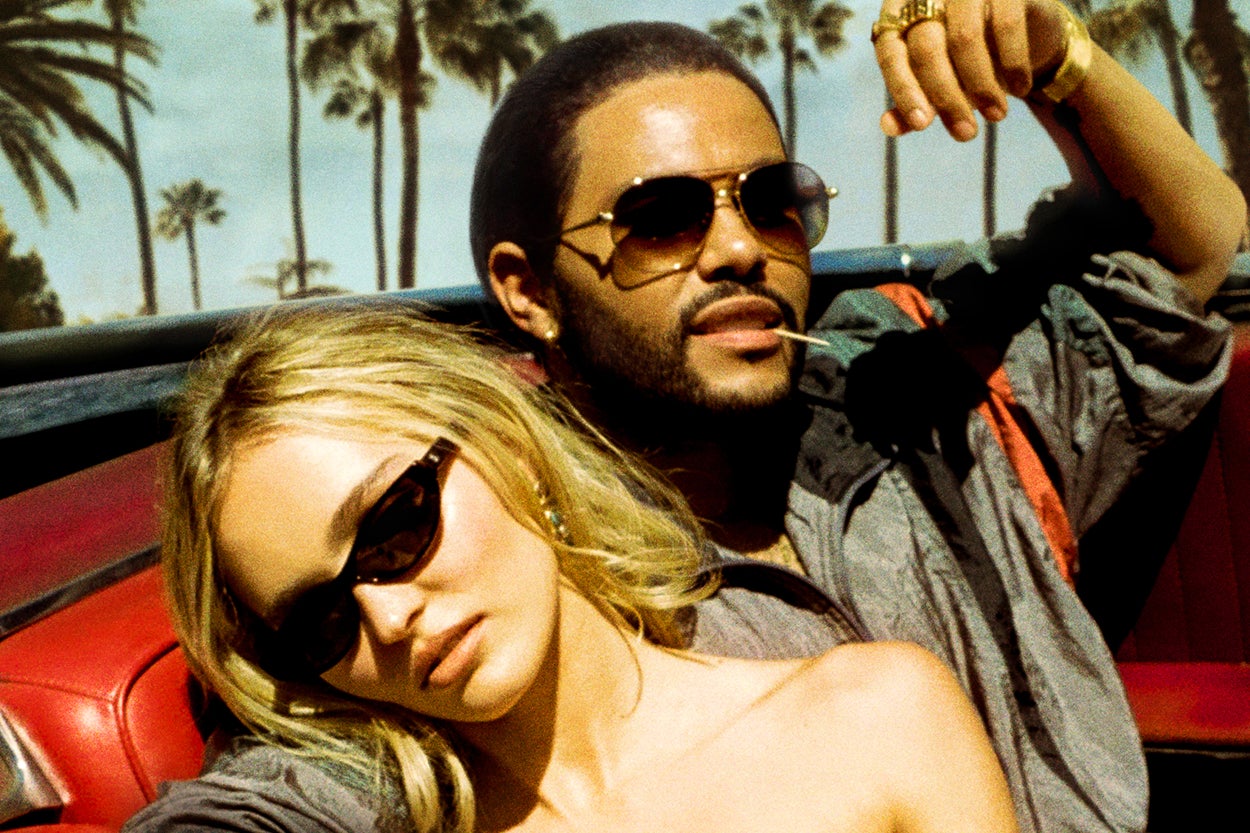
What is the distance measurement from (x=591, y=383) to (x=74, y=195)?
839 inches

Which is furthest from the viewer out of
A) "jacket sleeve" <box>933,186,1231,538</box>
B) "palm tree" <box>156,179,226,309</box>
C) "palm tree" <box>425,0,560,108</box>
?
"palm tree" <box>156,179,226,309</box>

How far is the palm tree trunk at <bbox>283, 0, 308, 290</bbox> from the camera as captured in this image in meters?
28.3

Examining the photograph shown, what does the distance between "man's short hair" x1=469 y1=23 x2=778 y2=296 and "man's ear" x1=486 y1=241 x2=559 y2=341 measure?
0.03m

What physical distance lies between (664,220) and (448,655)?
0.90 meters

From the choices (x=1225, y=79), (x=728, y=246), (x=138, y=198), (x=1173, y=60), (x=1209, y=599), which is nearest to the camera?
(x=728, y=246)

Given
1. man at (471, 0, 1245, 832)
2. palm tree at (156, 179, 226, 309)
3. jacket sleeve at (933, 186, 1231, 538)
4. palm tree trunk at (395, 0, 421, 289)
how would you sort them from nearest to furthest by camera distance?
man at (471, 0, 1245, 832), jacket sleeve at (933, 186, 1231, 538), palm tree trunk at (395, 0, 421, 289), palm tree at (156, 179, 226, 309)

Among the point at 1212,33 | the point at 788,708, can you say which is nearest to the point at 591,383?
the point at 788,708

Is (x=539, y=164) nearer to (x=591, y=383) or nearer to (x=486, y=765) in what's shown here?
(x=591, y=383)

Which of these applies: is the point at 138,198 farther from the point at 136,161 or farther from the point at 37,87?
the point at 37,87

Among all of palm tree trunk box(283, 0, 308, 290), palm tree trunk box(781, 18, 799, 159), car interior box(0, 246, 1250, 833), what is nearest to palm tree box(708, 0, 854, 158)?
palm tree trunk box(781, 18, 799, 159)

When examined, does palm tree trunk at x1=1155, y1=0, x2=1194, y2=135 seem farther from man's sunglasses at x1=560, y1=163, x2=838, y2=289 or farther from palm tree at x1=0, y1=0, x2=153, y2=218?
man's sunglasses at x1=560, y1=163, x2=838, y2=289

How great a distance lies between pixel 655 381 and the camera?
2264mm

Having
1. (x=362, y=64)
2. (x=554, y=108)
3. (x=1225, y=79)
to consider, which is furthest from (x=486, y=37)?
(x=554, y=108)

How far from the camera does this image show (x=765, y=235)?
7.30 ft
